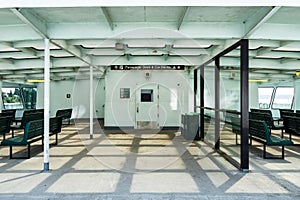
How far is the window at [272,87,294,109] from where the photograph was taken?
15341mm

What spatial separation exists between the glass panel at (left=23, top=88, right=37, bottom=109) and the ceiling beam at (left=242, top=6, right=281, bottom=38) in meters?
14.8

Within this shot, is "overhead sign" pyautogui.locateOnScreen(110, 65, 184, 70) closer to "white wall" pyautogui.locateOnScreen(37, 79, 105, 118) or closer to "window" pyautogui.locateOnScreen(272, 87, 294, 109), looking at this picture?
"white wall" pyautogui.locateOnScreen(37, 79, 105, 118)

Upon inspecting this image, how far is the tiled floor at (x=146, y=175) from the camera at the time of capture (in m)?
3.63

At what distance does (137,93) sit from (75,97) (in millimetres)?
6428

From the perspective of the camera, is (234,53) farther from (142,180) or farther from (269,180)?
(142,180)

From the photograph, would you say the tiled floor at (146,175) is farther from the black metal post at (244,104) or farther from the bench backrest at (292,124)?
the bench backrest at (292,124)

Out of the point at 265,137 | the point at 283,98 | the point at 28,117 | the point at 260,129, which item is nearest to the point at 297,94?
the point at 283,98

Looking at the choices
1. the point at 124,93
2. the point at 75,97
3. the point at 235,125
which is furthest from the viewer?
the point at 75,97

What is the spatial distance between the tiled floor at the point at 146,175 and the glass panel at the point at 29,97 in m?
10.4

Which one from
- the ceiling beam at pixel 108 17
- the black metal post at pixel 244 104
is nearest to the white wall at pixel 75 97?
the ceiling beam at pixel 108 17

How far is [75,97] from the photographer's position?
16109mm

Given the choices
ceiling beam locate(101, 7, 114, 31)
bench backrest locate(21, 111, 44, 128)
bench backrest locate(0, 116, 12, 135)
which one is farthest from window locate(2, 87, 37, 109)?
ceiling beam locate(101, 7, 114, 31)
